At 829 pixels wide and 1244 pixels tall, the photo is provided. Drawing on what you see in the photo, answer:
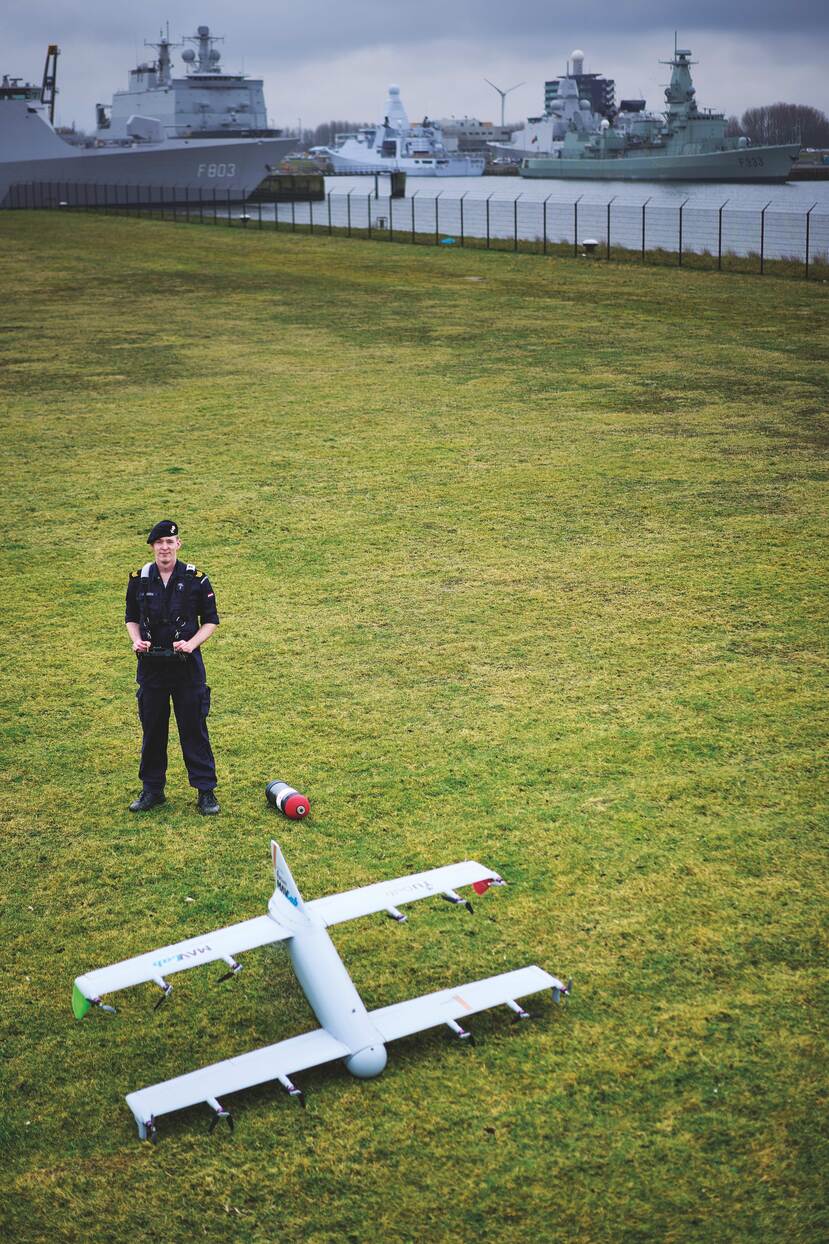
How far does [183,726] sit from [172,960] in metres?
2.57

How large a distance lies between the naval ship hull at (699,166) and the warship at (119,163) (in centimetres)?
4133

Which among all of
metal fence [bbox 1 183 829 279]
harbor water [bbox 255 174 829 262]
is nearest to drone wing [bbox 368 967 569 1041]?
harbor water [bbox 255 174 829 262]

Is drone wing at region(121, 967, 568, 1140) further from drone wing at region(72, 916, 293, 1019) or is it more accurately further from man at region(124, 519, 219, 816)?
man at region(124, 519, 219, 816)

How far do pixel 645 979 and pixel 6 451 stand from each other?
15.7m

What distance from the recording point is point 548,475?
1719 cm

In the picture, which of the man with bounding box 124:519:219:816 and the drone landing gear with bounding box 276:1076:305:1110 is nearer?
the drone landing gear with bounding box 276:1076:305:1110

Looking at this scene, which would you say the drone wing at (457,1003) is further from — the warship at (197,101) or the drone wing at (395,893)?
the warship at (197,101)

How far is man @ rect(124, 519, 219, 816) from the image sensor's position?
8.07m

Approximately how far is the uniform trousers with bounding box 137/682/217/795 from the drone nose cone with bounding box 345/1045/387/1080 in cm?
304

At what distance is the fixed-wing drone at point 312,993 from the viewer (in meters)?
5.67

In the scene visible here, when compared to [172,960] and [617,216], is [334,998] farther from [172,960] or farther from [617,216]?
[617,216]

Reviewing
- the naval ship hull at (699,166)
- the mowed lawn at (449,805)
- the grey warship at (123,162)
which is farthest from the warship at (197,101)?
the mowed lawn at (449,805)

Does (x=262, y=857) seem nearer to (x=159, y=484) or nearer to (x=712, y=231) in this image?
(x=159, y=484)

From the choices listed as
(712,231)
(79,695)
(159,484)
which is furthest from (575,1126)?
(712,231)
